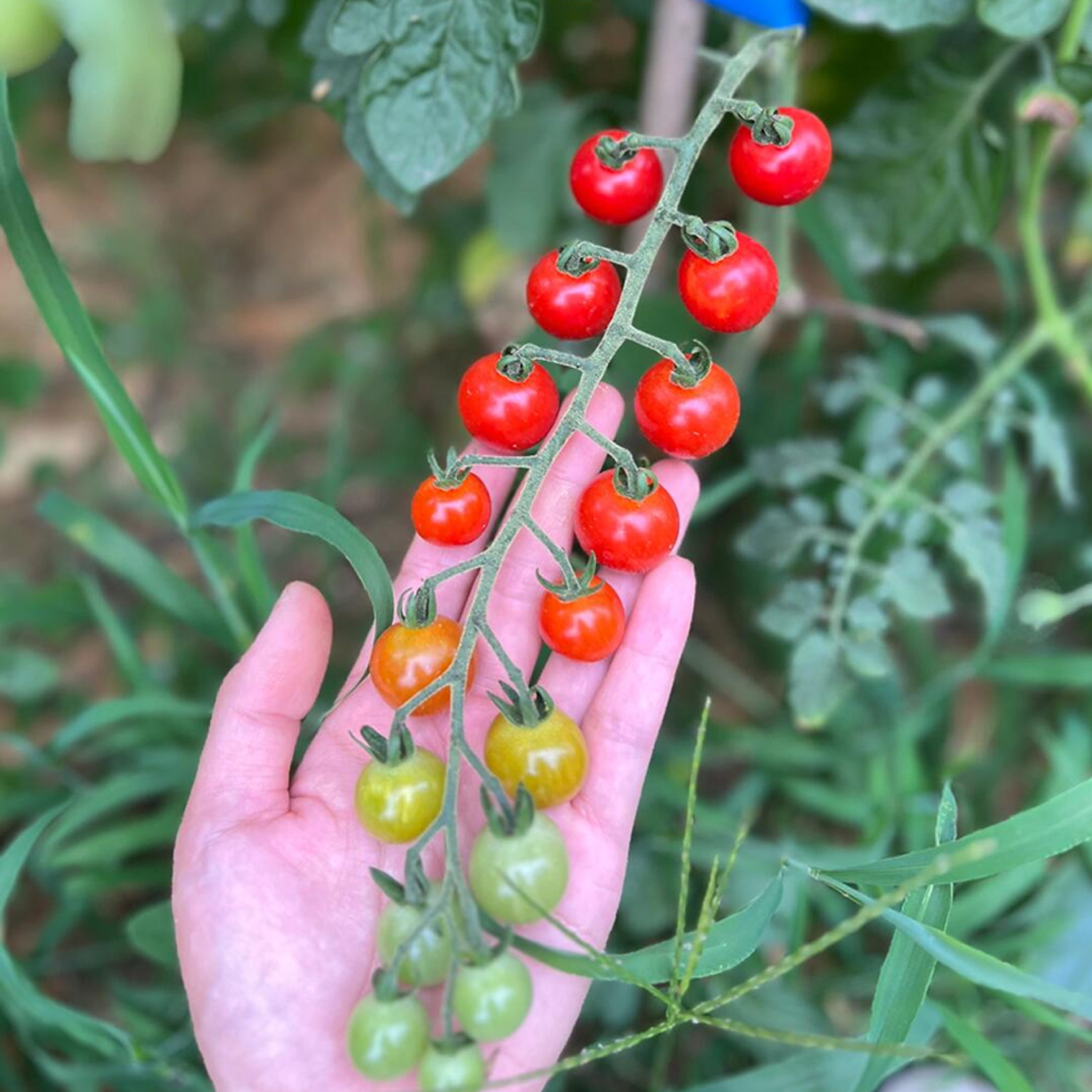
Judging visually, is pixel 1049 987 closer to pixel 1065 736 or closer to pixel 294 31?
pixel 1065 736

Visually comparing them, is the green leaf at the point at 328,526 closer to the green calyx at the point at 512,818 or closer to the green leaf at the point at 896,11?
the green calyx at the point at 512,818

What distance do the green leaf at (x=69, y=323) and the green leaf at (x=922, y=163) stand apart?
0.91m

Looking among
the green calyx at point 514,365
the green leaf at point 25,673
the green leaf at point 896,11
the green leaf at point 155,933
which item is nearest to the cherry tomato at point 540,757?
the green calyx at point 514,365

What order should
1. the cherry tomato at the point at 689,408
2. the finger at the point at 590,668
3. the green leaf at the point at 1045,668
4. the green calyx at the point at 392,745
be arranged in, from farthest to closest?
the green leaf at the point at 1045,668 → the finger at the point at 590,668 → the cherry tomato at the point at 689,408 → the green calyx at the point at 392,745

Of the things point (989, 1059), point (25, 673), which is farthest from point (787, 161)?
point (25, 673)

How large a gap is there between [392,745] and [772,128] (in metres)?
0.66

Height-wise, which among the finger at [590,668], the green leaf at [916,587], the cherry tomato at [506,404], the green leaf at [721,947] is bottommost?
the green leaf at [916,587]

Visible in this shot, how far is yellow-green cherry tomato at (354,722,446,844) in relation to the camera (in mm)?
918

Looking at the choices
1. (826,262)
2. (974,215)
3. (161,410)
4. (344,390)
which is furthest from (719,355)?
(161,410)

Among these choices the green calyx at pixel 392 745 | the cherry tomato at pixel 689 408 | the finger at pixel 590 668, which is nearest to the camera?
the green calyx at pixel 392 745

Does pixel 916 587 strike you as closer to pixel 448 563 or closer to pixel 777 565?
pixel 777 565

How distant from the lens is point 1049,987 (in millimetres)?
901

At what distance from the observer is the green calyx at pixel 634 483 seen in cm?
101

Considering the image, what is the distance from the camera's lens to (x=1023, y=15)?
1.11 meters
